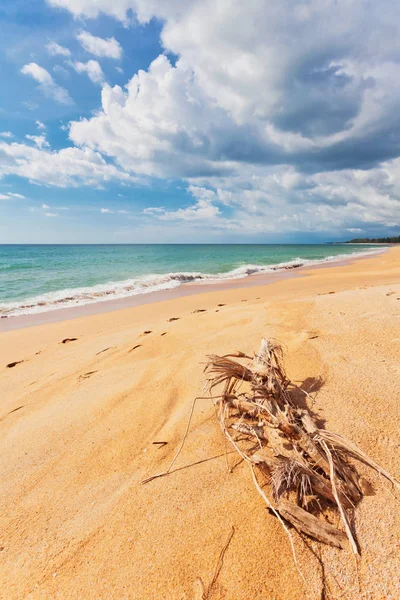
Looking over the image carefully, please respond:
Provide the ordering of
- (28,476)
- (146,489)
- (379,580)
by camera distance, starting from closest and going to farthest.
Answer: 1. (379,580)
2. (146,489)
3. (28,476)

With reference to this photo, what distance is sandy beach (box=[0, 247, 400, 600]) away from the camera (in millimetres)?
1220

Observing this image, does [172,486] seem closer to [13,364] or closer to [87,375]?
[87,375]

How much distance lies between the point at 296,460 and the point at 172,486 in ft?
2.51

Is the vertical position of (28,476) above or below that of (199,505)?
below

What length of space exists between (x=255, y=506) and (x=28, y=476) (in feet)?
5.24

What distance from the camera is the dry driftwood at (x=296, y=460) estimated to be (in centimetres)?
131

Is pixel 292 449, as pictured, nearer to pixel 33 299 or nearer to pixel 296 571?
pixel 296 571

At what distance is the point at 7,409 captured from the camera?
3.19m

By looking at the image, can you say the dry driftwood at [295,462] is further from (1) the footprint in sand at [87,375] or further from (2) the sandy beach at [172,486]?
(1) the footprint in sand at [87,375]

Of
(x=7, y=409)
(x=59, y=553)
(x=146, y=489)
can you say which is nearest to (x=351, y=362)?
(x=146, y=489)

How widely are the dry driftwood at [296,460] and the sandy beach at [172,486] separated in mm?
67

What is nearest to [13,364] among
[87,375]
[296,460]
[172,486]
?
[87,375]

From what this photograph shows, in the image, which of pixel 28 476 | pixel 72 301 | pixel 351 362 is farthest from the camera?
pixel 72 301

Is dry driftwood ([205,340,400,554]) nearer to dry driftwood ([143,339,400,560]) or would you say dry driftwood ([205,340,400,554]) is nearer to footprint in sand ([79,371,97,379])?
dry driftwood ([143,339,400,560])
